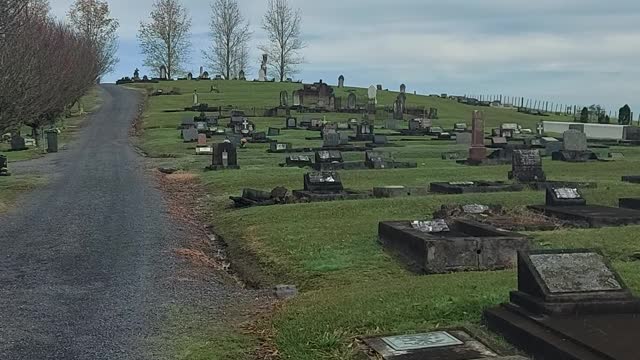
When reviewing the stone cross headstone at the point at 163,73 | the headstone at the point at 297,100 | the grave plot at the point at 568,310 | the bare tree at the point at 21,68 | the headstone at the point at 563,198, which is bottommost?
the headstone at the point at 563,198

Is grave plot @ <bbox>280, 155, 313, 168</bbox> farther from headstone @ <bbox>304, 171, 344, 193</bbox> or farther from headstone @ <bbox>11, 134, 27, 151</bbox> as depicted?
headstone @ <bbox>11, 134, 27, 151</bbox>

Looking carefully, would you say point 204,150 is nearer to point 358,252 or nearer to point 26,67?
point 26,67

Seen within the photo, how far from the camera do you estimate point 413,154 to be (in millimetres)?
30625

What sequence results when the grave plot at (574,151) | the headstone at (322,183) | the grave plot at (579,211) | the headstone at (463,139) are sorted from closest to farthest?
1. the grave plot at (579,211)
2. the headstone at (322,183)
3. the grave plot at (574,151)
4. the headstone at (463,139)

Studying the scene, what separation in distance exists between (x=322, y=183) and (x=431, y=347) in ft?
38.3

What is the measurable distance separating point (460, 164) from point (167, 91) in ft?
188

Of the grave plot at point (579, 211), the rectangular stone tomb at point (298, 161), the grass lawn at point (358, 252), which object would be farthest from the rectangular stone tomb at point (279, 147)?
the grave plot at point (579, 211)

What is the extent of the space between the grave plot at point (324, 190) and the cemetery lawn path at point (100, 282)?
10.4 ft

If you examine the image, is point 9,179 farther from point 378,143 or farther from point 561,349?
point 561,349

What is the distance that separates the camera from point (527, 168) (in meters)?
20.1

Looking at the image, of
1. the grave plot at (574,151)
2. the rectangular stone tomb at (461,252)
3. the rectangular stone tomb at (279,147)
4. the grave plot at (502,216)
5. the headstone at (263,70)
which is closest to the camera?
the rectangular stone tomb at (461,252)

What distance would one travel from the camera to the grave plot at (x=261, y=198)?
55.2 feet

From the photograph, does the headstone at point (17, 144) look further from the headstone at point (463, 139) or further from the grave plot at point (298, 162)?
the headstone at point (463, 139)

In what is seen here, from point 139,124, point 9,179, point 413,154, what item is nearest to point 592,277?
point 9,179
